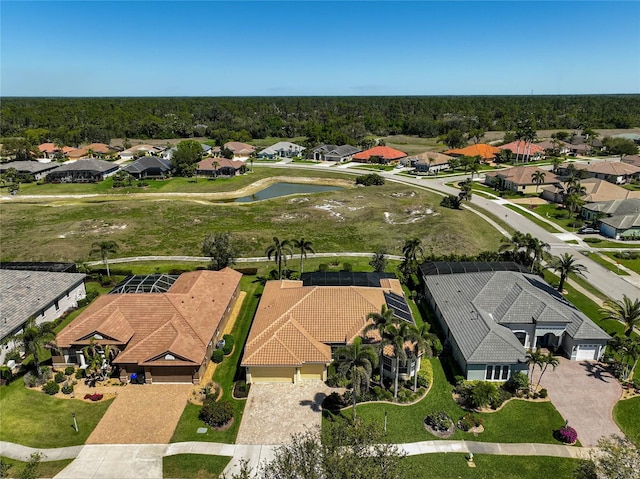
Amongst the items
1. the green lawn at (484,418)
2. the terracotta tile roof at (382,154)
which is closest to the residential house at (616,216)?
the green lawn at (484,418)

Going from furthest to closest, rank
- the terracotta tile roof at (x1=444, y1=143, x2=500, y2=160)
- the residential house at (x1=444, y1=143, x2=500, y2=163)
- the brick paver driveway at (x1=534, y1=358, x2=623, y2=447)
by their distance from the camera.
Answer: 1. the terracotta tile roof at (x1=444, y1=143, x2=500, y2=160)
2. the residential house at (x1=444, y1=143, x2=500, y2=163)
3. the brick paver driveway at (x1=534, y1=358, x2=623, y2=447)

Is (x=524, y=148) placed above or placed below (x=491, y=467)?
above

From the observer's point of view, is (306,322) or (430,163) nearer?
(306,322)

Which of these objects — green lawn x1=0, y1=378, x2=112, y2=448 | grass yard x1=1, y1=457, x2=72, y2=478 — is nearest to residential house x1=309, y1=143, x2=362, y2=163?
green lawn x1=0, y1=378, x2=112, y2=448

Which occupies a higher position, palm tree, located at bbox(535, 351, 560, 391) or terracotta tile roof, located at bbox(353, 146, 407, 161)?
terracotta tile roof, located at bbox(353, 146, 407, 161)

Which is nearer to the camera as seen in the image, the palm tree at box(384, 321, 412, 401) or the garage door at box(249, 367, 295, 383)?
the palm tree at box(384, 321, 412, 401)

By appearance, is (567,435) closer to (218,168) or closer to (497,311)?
(497,311)

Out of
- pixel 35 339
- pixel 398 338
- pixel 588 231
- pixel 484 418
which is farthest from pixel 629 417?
pixel 588 231

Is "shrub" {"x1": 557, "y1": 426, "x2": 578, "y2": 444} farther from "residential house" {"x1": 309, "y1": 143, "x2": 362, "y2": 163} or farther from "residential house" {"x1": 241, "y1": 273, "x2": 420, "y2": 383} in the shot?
"residential house" {"x1": 309, "y1": 143, "x2": 362, "y2": 163}
